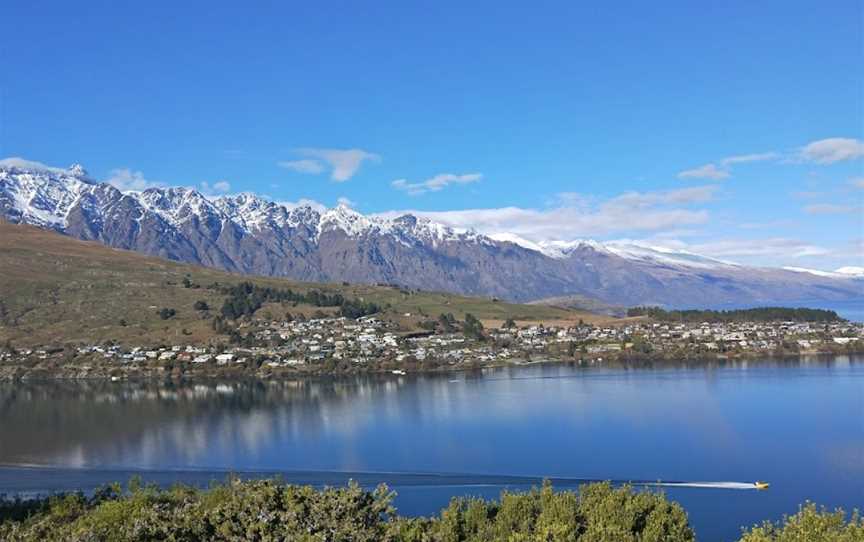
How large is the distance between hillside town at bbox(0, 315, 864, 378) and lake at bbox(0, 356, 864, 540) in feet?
23.1

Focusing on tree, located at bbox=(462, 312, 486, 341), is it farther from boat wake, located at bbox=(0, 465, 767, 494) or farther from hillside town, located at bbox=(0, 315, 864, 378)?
boat wake, located at bbox=(0, 465, 767, 494)

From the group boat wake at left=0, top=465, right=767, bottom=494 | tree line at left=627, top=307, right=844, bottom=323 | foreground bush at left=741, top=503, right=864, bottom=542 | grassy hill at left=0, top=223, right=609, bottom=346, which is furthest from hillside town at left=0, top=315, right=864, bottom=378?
foreground bush at left=741, top=503, right=864, bottom=542

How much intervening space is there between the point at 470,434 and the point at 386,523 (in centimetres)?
3279

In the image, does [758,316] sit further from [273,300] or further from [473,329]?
[273,300]

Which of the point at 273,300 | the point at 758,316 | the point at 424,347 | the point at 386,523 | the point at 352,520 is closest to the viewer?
the point at 352,520

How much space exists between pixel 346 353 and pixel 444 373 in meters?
12.6

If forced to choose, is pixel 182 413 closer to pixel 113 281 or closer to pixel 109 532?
A: pixel 109 532

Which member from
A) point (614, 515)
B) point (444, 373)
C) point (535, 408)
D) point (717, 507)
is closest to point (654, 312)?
point (444, 373)

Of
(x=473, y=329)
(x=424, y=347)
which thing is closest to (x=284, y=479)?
(x=424, y=347)

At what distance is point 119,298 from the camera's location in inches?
4301

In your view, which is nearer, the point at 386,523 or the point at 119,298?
the point at 386,523

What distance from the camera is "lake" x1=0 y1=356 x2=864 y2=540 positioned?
41.1 meters

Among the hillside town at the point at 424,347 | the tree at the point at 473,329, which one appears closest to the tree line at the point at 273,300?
the hillside town at the point at 424,347

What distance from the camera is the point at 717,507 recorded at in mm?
35406
